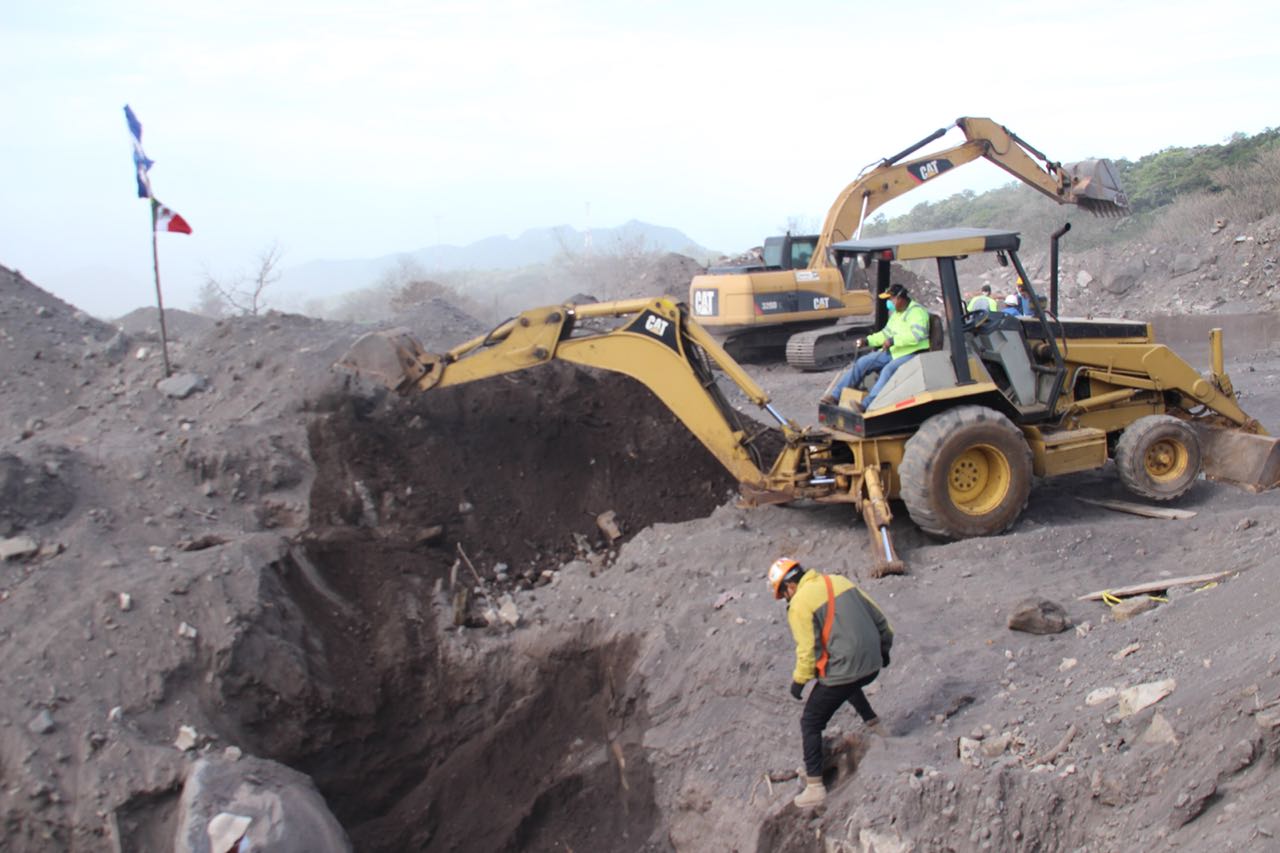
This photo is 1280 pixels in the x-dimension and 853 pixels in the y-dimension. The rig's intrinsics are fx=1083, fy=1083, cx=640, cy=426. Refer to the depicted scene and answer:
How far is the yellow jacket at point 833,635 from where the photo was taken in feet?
17.6

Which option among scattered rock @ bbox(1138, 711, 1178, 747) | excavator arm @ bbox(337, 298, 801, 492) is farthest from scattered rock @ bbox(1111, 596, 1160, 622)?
excavator arm @ bbox(337, 298, 801, 492)

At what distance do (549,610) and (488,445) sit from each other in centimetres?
197

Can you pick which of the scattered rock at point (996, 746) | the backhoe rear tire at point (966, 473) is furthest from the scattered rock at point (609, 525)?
the scattered rock at point (996, 746)

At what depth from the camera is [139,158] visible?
31.8 feet

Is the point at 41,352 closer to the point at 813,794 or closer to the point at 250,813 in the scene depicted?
the point at 250,813

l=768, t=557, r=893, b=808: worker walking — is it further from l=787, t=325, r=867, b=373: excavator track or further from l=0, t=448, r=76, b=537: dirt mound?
l=787, t=325, r=867, b=373: excavator track

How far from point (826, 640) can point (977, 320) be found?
12.7ft

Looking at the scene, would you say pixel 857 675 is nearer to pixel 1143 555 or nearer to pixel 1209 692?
pixel 1209 692

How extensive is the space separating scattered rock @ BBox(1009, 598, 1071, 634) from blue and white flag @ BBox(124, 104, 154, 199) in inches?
321

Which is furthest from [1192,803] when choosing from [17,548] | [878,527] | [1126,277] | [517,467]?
[1126,277]

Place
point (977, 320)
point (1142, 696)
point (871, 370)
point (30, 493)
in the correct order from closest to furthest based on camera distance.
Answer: point (1142, 696) < point (30, 493) < point (977, 320) < point (871, 370)

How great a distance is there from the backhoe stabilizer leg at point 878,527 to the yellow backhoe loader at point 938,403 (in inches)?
0.4

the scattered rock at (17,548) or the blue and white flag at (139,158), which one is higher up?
the blue and white flag at (139,158)

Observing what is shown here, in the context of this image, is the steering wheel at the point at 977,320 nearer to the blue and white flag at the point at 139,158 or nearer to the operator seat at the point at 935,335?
the operator seat at the point at 935,335
